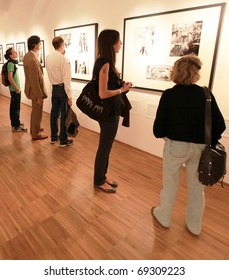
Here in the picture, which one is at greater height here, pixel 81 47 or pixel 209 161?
pixel 81 47

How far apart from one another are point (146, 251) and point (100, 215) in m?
0.57

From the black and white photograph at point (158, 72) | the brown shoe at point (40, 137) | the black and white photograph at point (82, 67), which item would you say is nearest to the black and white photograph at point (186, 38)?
the black and white photograph at point (158, 72)

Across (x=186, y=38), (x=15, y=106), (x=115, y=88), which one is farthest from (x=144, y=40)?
(x=15, y=106)

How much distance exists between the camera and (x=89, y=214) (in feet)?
6.73

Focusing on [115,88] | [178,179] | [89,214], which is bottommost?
[89,214]

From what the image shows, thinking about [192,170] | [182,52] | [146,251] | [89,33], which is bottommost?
[146,251]

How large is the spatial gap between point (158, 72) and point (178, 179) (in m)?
1.84

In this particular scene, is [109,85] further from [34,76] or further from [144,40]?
[34,76]

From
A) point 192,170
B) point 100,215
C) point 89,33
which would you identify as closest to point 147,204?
point 100,215

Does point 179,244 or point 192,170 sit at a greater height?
point 192,170

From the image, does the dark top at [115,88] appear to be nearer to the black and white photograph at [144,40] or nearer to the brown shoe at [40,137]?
the black and white photograph at [144,40]

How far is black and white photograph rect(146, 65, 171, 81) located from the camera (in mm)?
2934
